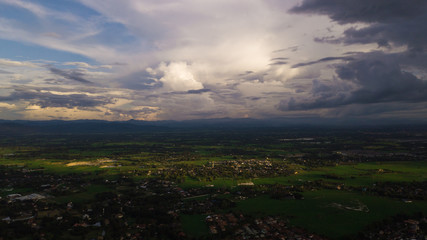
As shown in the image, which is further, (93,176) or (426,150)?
(426,150)

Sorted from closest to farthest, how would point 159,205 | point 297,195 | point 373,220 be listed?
1. point 373,220
2. point 159,205
3. point 297,195

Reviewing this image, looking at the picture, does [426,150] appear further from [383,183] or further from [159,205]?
[159,205]

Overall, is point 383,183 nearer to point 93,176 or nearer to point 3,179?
point 93,176

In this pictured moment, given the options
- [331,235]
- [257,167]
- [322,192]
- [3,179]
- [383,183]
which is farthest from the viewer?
[257,167]

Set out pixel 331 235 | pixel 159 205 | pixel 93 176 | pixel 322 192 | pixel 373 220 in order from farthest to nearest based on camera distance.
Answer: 1. pixel 93 176
2. pixel 322 192
3. pixel 159 205
4. pixel 373 220
5. pixel 331 235

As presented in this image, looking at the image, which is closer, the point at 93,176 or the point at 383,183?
the point at 383,183

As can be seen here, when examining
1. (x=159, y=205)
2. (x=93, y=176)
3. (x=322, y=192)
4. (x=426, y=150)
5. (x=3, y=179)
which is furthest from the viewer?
(x=426, y=150)

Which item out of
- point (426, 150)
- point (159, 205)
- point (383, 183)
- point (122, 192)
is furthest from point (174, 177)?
point (426, 150)

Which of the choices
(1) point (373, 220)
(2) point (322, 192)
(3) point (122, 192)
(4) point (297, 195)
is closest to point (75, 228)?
(3) point (122, 192)

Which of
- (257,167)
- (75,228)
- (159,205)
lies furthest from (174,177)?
(75,228)
